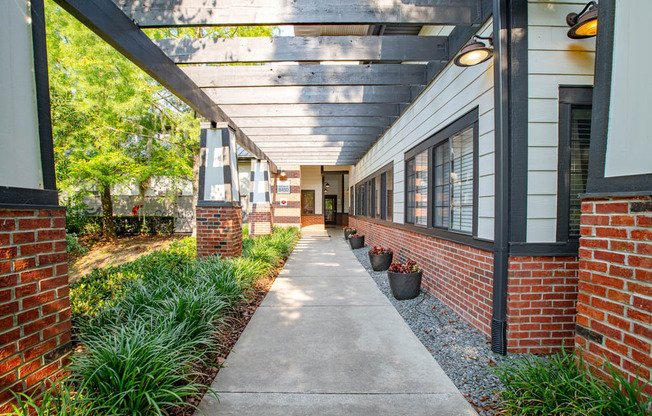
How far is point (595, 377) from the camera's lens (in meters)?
1.84

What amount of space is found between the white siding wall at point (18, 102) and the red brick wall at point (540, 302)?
156 inches

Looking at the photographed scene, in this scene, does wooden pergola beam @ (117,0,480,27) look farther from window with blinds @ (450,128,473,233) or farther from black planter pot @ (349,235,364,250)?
black planter pot @ (349,235,364,250)

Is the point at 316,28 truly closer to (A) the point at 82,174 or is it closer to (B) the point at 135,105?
(B) the point at 135,105

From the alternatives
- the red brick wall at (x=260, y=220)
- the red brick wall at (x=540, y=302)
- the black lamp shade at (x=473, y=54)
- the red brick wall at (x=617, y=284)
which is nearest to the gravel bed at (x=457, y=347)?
the red brick wall at (x=540, y=302)

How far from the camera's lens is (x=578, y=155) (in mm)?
2801

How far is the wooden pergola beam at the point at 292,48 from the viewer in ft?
12.2

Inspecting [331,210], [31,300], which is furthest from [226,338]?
[331,210]

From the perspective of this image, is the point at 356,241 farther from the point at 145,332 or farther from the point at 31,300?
the point at 31,300

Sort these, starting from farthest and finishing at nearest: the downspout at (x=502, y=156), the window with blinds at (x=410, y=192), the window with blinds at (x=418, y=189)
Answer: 1. the window with blinds at (x=410, y=192)
2. the window with blinds at (x=418, y=189)
3. the downspout at (x=502, y=156)

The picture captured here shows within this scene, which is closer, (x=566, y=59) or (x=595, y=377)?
(x=595, y=377)

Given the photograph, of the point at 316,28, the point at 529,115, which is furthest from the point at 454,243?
the point at 316,28

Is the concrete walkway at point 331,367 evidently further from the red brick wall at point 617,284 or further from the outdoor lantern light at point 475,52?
the outdoor lantern light at point 475,52

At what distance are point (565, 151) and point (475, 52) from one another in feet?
4.27

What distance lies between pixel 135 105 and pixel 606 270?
1125cm
